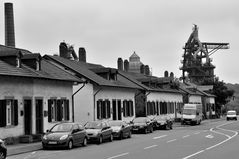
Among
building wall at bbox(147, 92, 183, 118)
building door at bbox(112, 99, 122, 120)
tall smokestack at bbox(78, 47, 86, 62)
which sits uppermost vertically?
tall smokestack at bbox(78, 47, 86, 62)

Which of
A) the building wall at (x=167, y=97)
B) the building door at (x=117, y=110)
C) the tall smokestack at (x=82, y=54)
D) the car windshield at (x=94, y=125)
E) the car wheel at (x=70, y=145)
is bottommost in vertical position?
the car wheel at (x=70, y=145)

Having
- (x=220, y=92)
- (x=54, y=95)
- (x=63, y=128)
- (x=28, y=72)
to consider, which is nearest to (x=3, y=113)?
(x=28, y=72)

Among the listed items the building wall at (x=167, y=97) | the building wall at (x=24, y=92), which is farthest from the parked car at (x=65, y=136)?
the building wall at (x=167, y=97)

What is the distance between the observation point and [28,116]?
30672mm

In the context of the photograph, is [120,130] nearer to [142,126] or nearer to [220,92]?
[142,126]

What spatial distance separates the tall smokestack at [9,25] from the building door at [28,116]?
13894mm

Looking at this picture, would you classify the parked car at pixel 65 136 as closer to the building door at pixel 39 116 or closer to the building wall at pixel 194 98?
the building door at pixel 39 116

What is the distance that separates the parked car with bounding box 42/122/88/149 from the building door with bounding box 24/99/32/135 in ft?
16.7

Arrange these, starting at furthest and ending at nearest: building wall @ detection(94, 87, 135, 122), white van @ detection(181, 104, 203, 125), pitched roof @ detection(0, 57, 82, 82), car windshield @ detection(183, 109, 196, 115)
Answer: car windshield @ detection(183, 109, 196, 115), white van @ detection(181, 104, 203, 125), building wall @ detection(94, 87, 135, 122), pitched roof @ detection(0, 57, 82, 82)

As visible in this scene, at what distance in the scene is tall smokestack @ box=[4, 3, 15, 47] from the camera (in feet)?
141

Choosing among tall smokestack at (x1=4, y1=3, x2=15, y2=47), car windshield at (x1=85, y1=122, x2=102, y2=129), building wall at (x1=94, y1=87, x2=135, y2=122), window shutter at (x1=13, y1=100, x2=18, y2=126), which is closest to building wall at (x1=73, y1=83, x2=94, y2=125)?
building wall at (x1=94, y1=87, x2=135, y2=122)

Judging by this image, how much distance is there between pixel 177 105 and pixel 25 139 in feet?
160

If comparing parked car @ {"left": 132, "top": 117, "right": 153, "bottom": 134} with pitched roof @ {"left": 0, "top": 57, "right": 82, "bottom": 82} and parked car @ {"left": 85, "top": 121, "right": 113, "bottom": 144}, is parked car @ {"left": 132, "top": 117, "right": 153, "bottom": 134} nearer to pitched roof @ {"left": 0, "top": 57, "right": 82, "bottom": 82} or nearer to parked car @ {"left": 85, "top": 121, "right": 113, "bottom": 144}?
pitched roof @ {"left": 0, "top": 57, "right": 82, "bottom": 82}

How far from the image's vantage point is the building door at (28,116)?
30328 mm
